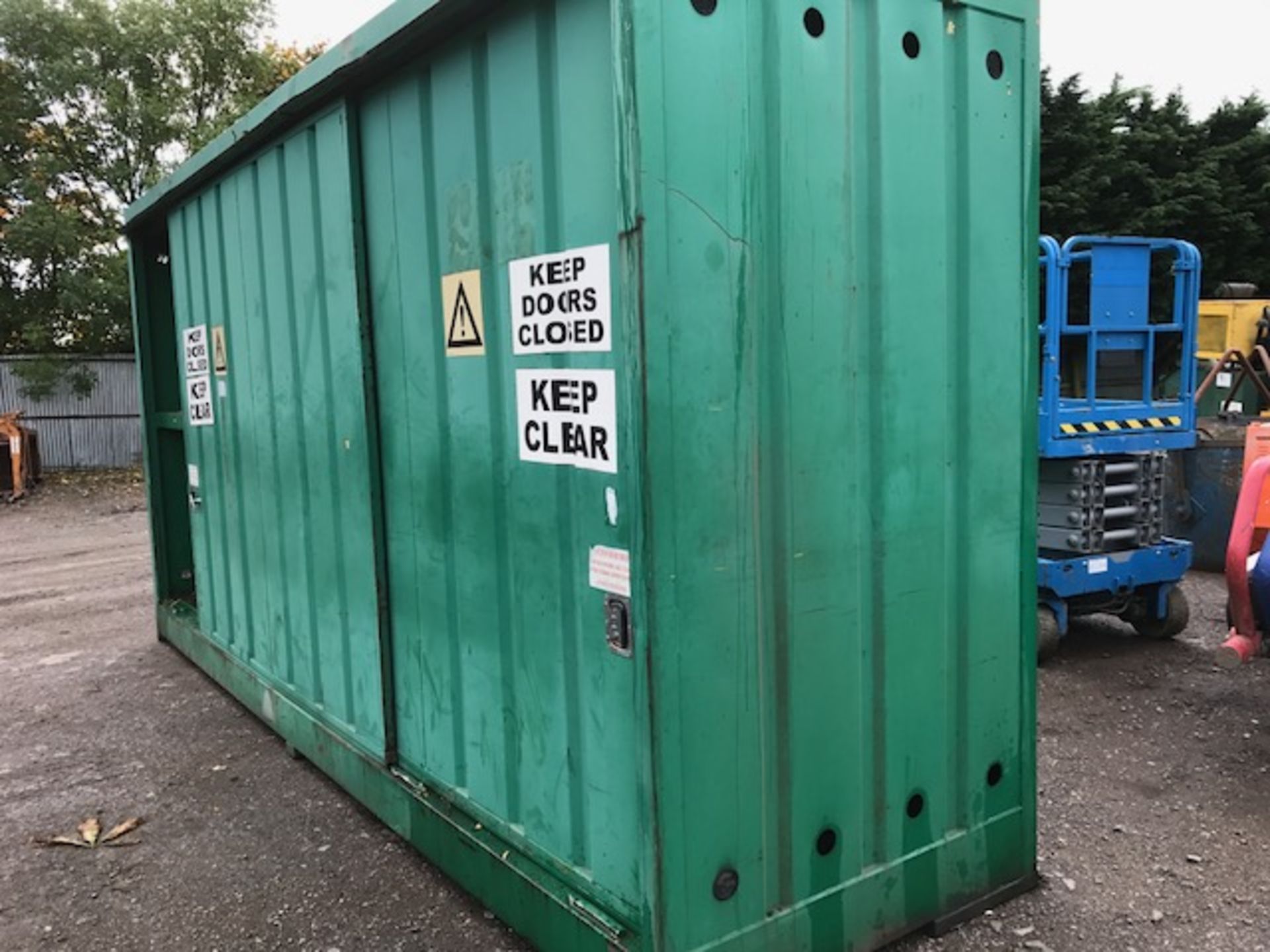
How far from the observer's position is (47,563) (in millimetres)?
9617

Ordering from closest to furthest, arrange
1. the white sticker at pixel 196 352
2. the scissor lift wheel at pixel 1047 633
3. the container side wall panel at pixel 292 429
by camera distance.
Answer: the container side wall panel at pixel 292 429, the white sticker at pixel 196 352, the scissor lift wheel at pixel 1047 633

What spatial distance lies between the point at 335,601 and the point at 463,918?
141cm

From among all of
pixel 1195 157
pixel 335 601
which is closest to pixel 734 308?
pixel 335 601

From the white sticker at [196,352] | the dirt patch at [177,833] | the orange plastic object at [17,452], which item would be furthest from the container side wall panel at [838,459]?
the orange plastic object at [17,452]

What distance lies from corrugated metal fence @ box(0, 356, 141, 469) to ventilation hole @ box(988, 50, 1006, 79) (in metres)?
16.5

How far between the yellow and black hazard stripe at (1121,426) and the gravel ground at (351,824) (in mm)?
1275

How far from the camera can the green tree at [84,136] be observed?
17.0 metres

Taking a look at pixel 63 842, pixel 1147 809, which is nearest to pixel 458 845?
pixel 63 842

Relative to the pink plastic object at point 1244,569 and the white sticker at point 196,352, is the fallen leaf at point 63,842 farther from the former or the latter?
the pink plastic object at point 1244,569

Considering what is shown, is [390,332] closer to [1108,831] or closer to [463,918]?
[463,918]

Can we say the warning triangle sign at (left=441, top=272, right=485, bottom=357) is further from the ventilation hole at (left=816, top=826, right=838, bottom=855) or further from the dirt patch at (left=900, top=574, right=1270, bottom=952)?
the dirt patch at (left=900, top=574, right=1270, bottom=952)

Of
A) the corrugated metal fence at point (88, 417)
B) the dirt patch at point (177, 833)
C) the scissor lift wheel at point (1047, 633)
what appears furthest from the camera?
the corrugated metal fence at point (88, 417)

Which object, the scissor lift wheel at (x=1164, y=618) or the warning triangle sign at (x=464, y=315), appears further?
the scissor lift wheel at (x=1164, y=618)

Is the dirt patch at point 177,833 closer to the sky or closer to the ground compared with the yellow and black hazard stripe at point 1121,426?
closer to the ground
